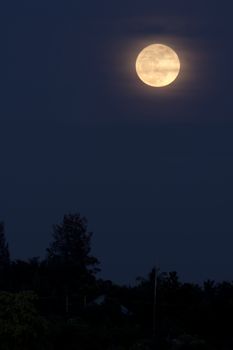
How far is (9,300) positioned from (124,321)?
17670 millimetres

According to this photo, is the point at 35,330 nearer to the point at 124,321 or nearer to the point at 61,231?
the point at 124,321

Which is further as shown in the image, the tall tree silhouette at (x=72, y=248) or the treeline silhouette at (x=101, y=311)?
the tall tree silhouette at (x=72, y=248)

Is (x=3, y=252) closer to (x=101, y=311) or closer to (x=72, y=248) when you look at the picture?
(x=72, y=248)

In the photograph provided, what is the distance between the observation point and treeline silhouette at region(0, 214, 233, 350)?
103 feet

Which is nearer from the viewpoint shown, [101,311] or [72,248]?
[101,311]

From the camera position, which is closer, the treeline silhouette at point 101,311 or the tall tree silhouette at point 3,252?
the treeline silhouette at point 101,311

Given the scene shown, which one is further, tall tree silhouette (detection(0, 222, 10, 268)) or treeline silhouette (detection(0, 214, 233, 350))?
tall tree silhouette (detection(0, 222, 10, 268))

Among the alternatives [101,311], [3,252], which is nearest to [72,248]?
[3,252]

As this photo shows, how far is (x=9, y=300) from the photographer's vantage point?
31500mm

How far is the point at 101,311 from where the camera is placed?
51.4 m

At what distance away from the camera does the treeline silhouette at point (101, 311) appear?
1238 inches

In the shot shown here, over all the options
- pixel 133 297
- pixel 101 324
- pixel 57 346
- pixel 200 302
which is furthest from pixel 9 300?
pixel 133 297

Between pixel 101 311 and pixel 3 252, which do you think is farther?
pixel 3 252

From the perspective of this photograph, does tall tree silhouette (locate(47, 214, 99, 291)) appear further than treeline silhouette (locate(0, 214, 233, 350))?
Yes
